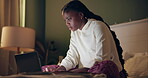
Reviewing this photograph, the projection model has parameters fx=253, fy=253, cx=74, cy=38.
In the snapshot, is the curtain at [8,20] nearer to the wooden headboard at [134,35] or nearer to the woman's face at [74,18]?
the wooden headboard at [134,35]

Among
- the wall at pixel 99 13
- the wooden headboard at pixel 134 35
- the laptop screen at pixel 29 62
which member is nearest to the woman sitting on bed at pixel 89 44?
the laptop screen at pixel 29 62

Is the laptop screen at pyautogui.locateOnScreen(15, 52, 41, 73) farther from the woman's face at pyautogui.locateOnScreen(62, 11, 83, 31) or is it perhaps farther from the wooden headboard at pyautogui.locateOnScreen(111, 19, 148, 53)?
the wooden headboard at pyautogui.locateOnScreen(111, 19, 148, 53)

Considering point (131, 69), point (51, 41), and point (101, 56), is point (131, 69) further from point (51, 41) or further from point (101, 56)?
point (51, 41)

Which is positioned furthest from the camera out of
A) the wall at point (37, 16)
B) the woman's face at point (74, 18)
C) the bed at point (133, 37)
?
the wall at point (37, 16)

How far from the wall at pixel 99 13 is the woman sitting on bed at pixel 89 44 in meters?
1.16

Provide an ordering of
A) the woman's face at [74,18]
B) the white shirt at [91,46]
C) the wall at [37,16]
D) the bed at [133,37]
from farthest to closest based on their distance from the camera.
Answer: the wall at [37,16] → the bed at [133,37] → the woman's face at [74,18] → the white shirt at [91,46]

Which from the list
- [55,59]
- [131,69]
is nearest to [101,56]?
[131,69]

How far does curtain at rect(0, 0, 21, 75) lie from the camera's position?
366 centimetres

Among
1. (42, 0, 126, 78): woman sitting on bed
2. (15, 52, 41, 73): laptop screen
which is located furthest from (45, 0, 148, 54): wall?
(15, 52, 41, 73): laptop screen

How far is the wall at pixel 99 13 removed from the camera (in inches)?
122

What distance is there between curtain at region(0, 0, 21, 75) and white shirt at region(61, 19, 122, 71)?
69.7 inches

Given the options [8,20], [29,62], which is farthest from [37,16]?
[29,62]

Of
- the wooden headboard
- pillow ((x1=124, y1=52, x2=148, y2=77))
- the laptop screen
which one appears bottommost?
pillow ((x1=124, y1=52, x2=148, y2=77))

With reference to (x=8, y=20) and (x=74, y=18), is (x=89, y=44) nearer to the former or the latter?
(x=74, y=18)
